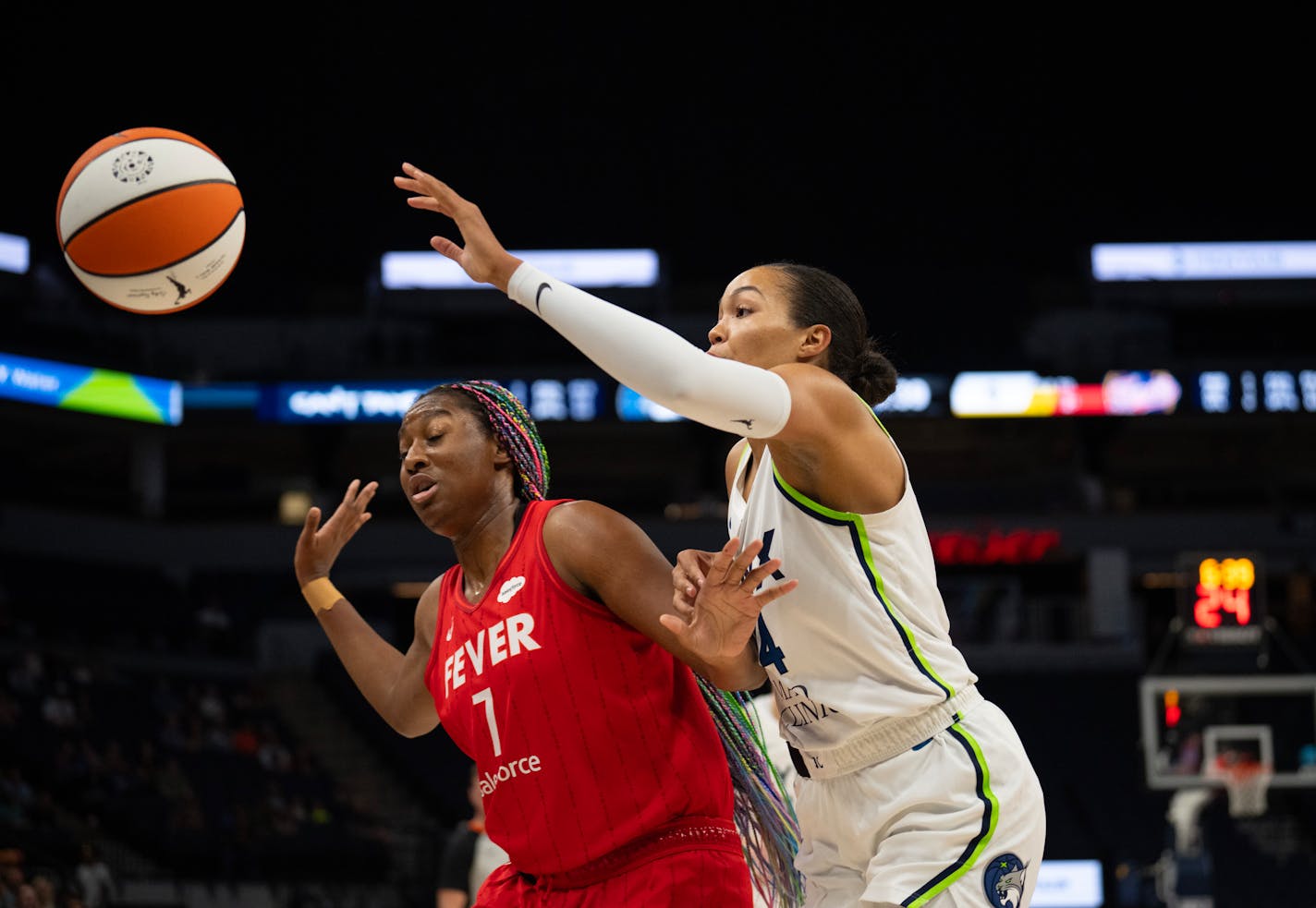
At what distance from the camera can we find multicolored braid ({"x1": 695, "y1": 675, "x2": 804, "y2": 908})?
3777 millimetres

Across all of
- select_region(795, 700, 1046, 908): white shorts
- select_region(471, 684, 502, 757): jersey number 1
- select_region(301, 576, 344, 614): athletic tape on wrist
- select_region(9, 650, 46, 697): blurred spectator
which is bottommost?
select_region(9, 650, 46, 697): blurred spectator

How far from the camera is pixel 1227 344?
29.4 m

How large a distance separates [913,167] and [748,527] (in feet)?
95.8

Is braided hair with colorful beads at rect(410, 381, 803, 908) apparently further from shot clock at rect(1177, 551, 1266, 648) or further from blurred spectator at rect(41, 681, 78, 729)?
blurred spectator at rect(41, 681, 78, 729)

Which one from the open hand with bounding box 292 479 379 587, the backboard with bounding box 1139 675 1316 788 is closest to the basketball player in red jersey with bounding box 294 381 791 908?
the open hand with bounding box 292 479 379 587

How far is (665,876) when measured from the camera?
3424 millimetres

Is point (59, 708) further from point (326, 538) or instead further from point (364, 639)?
point (364, 639)

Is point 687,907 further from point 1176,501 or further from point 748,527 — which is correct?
point 1176,501

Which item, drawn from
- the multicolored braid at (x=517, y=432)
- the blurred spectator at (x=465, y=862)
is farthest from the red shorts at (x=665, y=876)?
the blurred spectator at (x=465, y=862)

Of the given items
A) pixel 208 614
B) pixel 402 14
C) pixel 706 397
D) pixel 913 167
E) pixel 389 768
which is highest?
pixel 402 14

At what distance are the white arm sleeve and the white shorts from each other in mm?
821

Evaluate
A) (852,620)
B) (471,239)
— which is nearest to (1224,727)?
(852,620)

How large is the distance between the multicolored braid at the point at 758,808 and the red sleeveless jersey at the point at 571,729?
5.3 inches

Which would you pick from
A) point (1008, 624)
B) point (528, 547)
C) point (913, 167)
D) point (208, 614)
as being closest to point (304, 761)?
point (208, 614)
